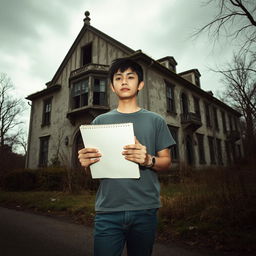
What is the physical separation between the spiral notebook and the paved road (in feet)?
8.66

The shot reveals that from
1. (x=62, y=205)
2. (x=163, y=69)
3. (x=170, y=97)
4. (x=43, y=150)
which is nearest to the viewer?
(x=62, y=205)

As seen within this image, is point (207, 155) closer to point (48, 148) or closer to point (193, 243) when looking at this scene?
point (48, 148)

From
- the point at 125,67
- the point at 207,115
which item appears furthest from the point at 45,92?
the point at 125,67

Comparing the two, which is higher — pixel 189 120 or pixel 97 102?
pixel 97 102

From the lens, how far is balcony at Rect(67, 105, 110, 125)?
13875 millimetres

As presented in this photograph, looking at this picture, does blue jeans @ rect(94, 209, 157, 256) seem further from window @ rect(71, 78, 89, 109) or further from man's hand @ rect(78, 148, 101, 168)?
window @ rect(71, 78, 89, 109)

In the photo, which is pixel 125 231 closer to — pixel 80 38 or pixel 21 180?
pixel 21 180

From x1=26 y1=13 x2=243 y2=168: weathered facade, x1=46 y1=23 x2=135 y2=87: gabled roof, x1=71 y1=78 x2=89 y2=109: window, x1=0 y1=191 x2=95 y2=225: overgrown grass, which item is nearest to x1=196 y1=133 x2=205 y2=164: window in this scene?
x1=26 y1=13 x2=243 y2=168: weathered facade

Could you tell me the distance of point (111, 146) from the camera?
5.01 ft

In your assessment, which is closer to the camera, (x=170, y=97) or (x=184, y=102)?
(x=170, y=97)

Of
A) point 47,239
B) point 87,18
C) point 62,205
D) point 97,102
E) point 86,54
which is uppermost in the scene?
point 87,18

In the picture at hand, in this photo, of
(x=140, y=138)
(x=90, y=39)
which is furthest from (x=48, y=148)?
(x=140, y=138)

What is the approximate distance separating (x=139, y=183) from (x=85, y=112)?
1340cm

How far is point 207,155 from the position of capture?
19125 mm
